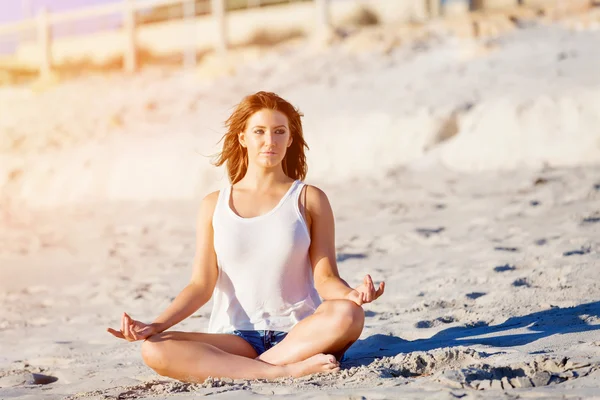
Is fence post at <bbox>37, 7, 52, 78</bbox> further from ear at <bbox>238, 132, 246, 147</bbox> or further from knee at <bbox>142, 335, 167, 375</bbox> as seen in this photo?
knee at <bbox>142, 335, 167, 375</bbox>

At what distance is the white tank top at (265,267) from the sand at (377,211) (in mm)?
326

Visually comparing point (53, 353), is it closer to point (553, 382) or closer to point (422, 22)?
point (553, 382)

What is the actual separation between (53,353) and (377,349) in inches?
65.0

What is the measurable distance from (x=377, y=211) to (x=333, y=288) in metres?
4.29

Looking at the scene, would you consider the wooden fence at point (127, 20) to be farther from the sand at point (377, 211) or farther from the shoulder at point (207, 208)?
the shoulder at point (207, 208)

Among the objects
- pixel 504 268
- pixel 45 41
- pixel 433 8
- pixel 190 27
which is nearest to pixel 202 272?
pixel 504 268

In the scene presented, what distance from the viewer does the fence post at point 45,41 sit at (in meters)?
16.4

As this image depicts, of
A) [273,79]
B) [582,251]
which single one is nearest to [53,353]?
[582,251]

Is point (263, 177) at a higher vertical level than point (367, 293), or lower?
higher

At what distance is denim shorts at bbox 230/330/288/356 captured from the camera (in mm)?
3447

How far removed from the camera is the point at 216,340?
133 inches

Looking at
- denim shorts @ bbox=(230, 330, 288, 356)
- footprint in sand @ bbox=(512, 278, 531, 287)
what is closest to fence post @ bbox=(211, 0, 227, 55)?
footprint in sand @ bbox=(512, 278, 531, 287)

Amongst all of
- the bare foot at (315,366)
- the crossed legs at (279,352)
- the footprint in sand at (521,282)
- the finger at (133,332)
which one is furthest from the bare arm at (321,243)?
the footprint in sand at (521,282)

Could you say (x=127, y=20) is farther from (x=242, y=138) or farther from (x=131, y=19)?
(x=242, y=138)
